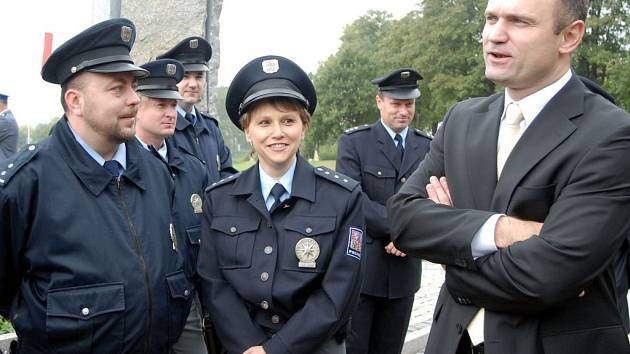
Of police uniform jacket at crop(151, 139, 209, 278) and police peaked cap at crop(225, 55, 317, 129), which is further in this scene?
police uniform jacket at crop(151, 139, 209, 278)

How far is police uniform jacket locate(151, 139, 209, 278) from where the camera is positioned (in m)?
3.47

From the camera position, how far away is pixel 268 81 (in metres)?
3.16

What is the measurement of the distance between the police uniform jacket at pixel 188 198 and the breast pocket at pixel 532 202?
5.50 feet

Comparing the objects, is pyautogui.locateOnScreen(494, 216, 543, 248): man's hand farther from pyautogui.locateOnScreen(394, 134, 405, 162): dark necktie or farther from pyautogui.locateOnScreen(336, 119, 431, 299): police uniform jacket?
pyautogui.locateOnScreen(394, 134, 405, 162): dark necktie

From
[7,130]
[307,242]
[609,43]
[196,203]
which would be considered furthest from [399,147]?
[609,43]

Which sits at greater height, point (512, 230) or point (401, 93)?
point (401, 93)

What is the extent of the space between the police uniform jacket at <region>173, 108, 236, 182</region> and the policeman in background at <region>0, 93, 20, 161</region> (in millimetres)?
5097

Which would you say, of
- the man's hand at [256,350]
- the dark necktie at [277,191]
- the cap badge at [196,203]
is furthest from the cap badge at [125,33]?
the man's hand at [256,350]

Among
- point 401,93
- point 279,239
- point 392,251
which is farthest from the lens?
point 401,93

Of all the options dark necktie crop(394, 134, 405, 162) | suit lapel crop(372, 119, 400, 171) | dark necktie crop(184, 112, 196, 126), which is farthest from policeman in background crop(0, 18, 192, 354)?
dark necktie crop(394, 134, 405, 162)

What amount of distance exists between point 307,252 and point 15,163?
129cm

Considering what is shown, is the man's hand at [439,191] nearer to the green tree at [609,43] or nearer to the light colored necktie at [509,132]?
the light colored necktie at [509,132]

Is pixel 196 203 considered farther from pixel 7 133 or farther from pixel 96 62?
pixel 7 133

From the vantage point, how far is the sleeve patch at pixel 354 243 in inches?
118
